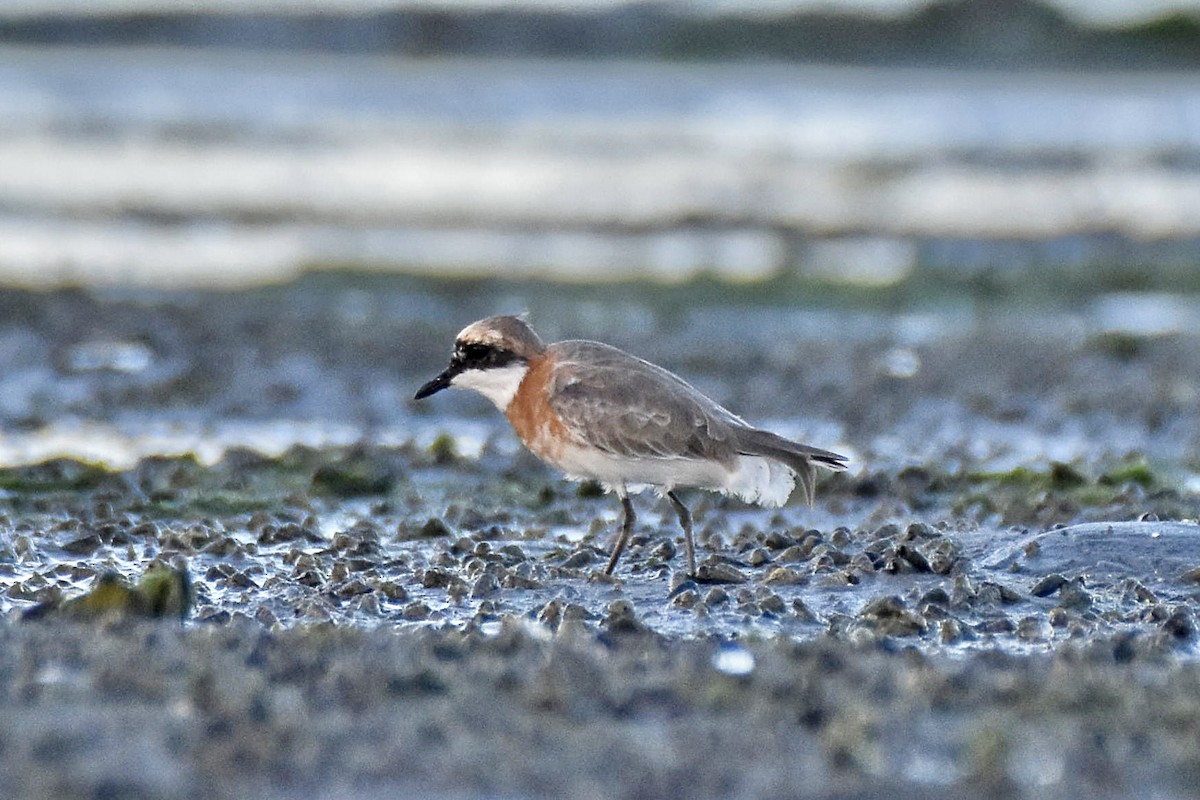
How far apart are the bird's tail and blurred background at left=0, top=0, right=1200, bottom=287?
982cm

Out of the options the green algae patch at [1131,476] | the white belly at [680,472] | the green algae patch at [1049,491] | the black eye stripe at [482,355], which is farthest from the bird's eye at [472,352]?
the green algae patch at [1131,476]

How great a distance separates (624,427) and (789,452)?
64cm

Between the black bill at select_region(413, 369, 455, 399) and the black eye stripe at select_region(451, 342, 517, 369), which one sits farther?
the black bill at select_region(413, 369, 455, 399)

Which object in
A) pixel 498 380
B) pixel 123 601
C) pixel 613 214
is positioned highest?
pixel 498 380

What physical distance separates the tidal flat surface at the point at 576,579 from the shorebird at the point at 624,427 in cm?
34

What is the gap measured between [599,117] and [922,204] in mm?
6277

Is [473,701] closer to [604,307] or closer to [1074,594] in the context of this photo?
[1074,594]

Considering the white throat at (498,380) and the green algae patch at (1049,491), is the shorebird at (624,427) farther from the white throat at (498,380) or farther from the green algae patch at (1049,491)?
the green algae patch at (1049,491)

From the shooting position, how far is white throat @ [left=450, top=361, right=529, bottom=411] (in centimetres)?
711

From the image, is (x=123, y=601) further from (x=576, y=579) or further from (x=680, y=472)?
(x=680, y=472)

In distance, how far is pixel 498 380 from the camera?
7152 mm

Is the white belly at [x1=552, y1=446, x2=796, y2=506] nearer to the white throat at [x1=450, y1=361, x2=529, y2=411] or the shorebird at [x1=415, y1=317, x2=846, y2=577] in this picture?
the shorebird at [x1=415, y1=317, x2=846, y2=577]

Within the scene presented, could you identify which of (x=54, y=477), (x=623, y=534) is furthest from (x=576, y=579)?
(x=54, y=477)

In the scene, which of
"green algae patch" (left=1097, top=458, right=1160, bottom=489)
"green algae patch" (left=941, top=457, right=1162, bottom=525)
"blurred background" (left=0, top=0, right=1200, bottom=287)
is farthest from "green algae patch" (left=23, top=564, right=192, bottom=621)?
"blurred background" (left=0, top=0, right=1200, bottom=287)
